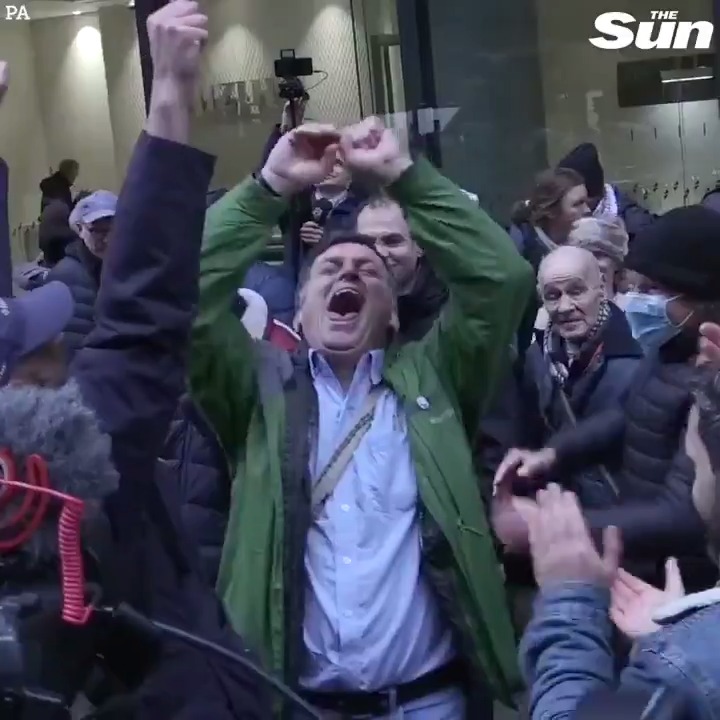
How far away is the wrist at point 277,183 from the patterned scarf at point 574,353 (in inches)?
58.9

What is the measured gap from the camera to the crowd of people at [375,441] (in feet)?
7.04

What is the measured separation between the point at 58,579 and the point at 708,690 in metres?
0.78

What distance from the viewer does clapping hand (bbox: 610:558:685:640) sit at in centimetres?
216

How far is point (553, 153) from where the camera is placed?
33.7ft

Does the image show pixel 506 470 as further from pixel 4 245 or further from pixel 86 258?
pixel 86 258

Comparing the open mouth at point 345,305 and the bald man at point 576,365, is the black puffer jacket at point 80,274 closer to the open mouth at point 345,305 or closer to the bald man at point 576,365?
the bald man at point 576,365

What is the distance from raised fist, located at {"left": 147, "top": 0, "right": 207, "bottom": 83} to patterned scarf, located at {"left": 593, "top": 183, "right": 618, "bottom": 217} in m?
4.56

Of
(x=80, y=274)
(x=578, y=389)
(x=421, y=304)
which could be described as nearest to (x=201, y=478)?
(x=421, y=304)

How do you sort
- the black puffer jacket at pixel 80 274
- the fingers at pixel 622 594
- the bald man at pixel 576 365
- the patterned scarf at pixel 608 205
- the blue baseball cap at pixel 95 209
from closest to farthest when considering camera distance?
the fingers at pixel 622 594, the bald man at pixel 576 365, the black puffer jacket at pixel 80 274, the blue baseball cap at pixel 95 209, the patterned scarf at pixel 608 205

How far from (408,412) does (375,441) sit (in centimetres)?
10

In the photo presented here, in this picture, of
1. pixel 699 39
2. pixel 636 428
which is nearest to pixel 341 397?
pixel 636 428

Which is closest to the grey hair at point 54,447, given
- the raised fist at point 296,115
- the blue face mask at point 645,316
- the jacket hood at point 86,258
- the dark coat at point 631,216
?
the blue face mask at point 645,316

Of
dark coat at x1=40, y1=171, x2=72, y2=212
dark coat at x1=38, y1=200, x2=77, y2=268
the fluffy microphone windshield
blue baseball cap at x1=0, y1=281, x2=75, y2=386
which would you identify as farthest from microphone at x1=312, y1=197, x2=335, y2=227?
dark coat at x1=40, y1=171, x2=72, y2=212

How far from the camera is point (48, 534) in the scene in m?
1.86
